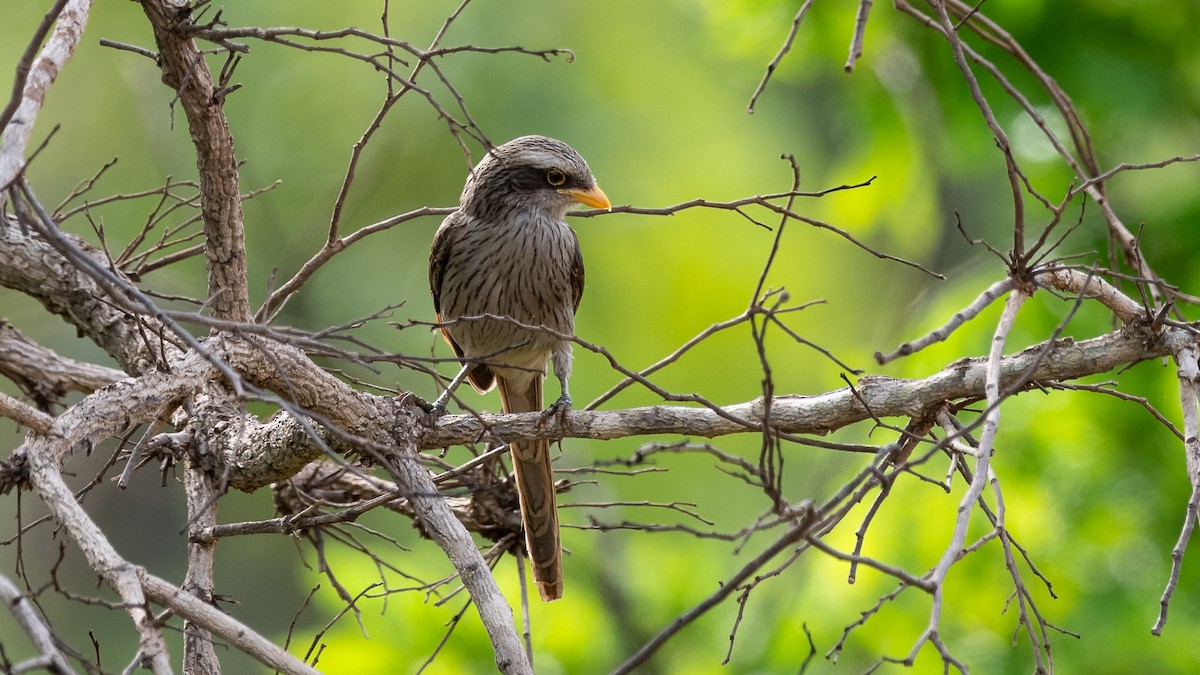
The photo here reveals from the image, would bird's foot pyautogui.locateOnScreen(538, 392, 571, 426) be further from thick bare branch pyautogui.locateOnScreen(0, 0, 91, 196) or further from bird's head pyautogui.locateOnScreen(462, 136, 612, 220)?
thick bare branch pyautogui.locateOnScreen(0, 0, 91, 196)

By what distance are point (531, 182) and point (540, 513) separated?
4.87 feet

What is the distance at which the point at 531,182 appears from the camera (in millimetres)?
5098

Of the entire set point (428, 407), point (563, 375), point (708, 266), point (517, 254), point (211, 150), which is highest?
point (708, 266)

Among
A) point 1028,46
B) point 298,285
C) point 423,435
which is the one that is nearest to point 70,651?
point 423,435

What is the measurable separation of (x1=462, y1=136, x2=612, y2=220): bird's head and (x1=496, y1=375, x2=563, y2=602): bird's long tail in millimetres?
1102

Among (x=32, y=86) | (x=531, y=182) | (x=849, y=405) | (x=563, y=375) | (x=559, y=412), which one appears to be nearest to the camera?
(x=32, y=86)

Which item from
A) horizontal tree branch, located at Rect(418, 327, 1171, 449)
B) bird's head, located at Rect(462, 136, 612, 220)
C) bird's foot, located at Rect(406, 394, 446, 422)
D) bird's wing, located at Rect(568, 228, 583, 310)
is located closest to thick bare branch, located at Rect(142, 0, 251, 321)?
bird's foot, located at Rect(406, 394, 446, 422)

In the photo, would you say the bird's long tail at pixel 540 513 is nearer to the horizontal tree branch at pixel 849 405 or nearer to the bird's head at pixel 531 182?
the horizontal tree branch at pixel 849 405

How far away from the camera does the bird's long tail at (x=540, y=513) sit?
181 inches

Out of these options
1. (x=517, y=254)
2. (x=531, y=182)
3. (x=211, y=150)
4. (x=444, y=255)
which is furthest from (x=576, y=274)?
(x=211, y=150)

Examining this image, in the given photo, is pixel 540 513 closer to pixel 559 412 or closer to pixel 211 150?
pixel 559 412

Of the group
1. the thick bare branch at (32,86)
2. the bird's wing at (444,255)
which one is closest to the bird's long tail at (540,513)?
the bird's wing at (444,255)

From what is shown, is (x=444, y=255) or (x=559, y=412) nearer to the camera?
(x=559, y=412)

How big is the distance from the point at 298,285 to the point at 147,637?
1.99 meters
